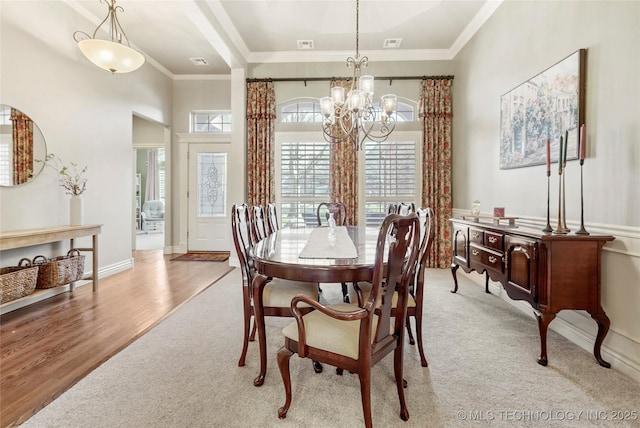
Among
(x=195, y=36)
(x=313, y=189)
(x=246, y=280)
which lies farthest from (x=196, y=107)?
(x=246, y=280)

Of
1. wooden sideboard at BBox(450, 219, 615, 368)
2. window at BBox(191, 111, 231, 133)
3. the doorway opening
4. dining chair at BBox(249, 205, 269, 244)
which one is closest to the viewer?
wooden sideboard at BBox(450, 219, 615, 368)

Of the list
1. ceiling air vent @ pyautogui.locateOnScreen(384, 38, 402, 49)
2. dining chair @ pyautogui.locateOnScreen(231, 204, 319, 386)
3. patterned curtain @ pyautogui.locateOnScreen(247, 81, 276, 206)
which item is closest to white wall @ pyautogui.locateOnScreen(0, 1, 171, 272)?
patterned curtain @ pyautogui.locateOnScreen(247, 81, 276, 206)

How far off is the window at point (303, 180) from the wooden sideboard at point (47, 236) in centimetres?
263

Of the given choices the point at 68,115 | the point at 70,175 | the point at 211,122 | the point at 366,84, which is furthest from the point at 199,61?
the point at 366,84

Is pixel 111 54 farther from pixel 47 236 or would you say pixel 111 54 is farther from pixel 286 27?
pixel 286 27

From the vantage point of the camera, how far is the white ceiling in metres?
3.75

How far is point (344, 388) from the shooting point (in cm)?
184

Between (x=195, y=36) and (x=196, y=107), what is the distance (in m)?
1.78

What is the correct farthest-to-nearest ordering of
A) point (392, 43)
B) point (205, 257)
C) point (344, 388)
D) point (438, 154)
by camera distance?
1. point (205, 257)
2. point (438, 154)
3. point (392, 43)
4. point (344, 388)

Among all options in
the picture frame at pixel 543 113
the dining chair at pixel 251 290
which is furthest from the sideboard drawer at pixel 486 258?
the dining chair at pixel 251 290

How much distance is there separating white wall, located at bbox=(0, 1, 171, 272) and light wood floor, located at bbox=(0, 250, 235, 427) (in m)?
0.61

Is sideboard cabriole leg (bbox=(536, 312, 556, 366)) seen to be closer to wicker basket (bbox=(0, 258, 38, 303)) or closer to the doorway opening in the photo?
wicker basket (bbox=(0, 258, 38, 303))

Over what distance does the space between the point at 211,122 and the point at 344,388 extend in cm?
566

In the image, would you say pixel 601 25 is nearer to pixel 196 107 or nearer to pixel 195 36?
pixel 195 36
